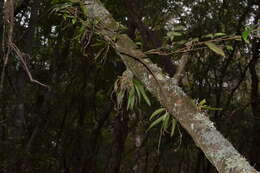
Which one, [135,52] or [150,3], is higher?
[150,3]

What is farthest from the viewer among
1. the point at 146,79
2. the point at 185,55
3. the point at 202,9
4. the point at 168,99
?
the point at 202,9

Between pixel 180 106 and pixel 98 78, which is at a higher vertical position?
pixel 98 78

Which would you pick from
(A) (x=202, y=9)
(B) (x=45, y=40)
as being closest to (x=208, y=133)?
A: (A) (x=202, y=9)

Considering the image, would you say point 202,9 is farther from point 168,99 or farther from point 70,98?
point 168,99

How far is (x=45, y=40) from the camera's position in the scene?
12586mm

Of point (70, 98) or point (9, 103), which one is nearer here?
point (9, 103)

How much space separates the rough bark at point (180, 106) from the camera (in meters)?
1.22

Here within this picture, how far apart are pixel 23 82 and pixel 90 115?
8.16 m

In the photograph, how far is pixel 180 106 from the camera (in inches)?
55.1

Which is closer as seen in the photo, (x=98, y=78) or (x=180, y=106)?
(x=180, y=106)

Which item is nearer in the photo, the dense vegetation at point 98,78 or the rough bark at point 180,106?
the rough bark at point 180,106

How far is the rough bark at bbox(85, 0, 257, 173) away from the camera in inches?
47.9

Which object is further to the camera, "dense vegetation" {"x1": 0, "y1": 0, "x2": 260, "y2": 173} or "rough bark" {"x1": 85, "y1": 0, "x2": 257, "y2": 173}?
"dense vegetation" {"x1": 0, "y1": 0, "x2": 260, "y2": 173}

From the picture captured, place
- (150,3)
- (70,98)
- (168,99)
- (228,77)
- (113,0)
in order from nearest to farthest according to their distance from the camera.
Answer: (168,99) → (150,3) → (113,0) → (228,77) → (70,98)
